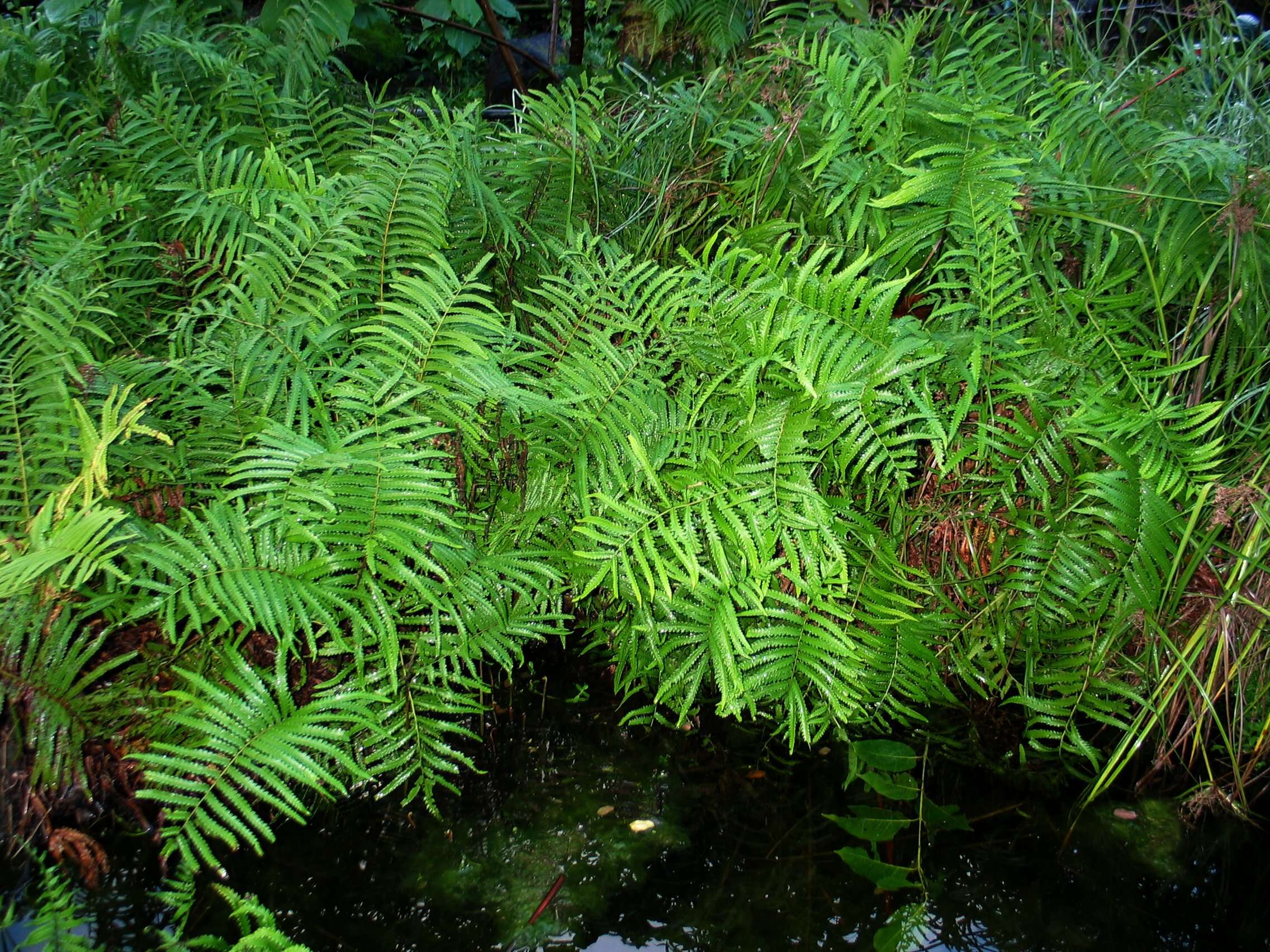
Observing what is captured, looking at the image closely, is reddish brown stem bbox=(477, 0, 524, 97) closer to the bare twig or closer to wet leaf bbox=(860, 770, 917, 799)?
the bare twig

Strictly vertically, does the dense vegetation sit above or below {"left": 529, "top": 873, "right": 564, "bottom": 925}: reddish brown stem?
above

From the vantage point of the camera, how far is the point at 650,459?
5.98ft

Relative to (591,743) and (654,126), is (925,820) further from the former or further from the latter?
(654,126)

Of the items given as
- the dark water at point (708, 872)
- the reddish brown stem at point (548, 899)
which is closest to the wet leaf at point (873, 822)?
the dark water at point (708, 872)

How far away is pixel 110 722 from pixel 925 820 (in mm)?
1606

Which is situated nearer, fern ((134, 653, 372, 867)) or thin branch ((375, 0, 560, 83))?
fern ((134, 653, 372, 867))

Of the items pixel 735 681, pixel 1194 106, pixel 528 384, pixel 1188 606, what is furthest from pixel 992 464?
pixel 1194 106

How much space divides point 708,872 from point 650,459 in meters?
0.82

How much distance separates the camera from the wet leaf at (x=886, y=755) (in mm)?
1937

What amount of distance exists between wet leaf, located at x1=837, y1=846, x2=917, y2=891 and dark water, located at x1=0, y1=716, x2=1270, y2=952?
0.02 meters

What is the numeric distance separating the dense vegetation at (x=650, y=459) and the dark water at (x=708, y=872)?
0.10m

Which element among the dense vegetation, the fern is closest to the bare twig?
the dense vegetation

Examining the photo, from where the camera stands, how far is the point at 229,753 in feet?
5.06

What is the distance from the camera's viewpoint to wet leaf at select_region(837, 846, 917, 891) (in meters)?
1.69
